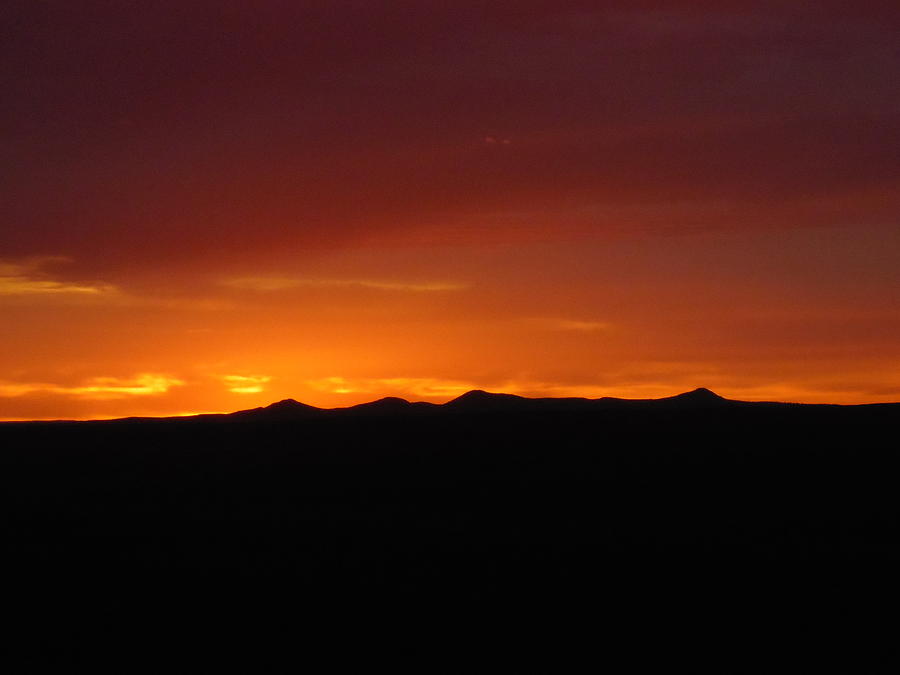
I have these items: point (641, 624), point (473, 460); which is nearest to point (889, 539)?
point (641, 624)

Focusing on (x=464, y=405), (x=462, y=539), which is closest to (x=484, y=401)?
(x=464, y=405)

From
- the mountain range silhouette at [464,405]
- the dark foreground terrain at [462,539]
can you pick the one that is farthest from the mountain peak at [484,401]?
the dark foreground terrain at [462,539]

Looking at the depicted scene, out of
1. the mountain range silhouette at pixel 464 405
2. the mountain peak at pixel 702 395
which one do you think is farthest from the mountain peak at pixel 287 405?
the mountain peak at pixel 702 395

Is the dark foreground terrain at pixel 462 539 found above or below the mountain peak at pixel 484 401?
below

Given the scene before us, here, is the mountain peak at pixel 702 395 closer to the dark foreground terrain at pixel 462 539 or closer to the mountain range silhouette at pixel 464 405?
the mountain range silhouette at pixel 464 405

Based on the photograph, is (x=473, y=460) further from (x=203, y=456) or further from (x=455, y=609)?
(x=455, y=609)

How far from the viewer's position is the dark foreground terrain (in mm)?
18703

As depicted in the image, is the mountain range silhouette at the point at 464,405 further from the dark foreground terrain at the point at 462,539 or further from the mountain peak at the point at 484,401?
the dark foreground terrain at the point at 462,539

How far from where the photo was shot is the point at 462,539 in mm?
24109

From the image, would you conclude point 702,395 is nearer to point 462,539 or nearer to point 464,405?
point 464,405

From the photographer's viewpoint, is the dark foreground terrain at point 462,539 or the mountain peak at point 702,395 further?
the mountain peak at point 702,395

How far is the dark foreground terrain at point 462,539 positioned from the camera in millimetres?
18703

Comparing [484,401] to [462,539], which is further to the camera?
[484,401]

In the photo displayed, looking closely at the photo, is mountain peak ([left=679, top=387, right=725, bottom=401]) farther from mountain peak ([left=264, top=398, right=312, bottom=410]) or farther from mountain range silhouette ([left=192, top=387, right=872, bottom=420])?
mountain peak ([left=264, top=398, right=312, bottom=410])
